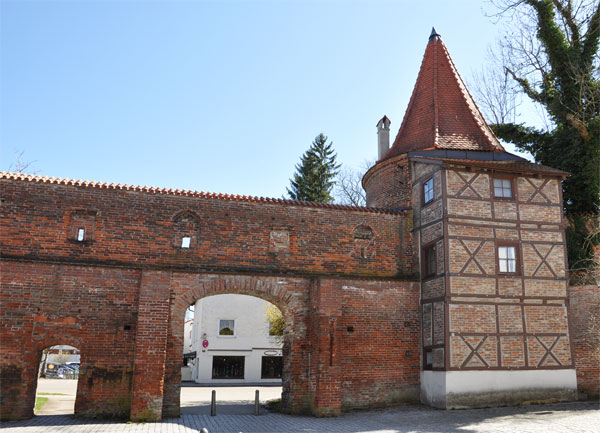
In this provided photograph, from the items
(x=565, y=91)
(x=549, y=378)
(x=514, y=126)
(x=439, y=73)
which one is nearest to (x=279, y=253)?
(x=549, y=378)

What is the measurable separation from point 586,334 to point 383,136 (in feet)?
33.3

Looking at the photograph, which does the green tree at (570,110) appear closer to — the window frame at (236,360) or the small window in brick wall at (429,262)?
the small window in brick wall at (429,262)

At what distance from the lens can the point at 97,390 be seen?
12641 mm

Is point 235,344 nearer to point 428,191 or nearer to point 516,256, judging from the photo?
point 428,191

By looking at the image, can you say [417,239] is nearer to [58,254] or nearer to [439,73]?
[439,73]

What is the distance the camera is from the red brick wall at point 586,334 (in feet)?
48.8

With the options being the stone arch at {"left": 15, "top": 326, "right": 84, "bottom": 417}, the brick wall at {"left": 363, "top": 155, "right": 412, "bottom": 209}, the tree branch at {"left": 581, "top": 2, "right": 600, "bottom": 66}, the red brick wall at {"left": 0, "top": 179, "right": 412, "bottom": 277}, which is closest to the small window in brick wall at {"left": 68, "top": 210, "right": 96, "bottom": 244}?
→ the red brick wall at {"left": 0, "top": 179, "right": 412, "bottom": 277}

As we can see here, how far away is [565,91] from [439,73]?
4.85m

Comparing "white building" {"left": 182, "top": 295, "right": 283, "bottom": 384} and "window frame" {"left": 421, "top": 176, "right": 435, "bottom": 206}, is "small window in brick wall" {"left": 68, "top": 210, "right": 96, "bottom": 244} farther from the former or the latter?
"white building" {"left": 182, "top": 295, "right": 283, "bottom": 384}

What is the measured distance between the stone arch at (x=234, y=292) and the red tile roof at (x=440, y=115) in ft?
21.9

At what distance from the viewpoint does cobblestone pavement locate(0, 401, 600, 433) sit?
1109 cm

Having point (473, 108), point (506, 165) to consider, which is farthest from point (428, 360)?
point (473, 108)

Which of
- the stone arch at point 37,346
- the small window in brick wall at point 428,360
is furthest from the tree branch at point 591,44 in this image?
the stone arch at point 37,346

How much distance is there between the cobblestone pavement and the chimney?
34.2 ft
